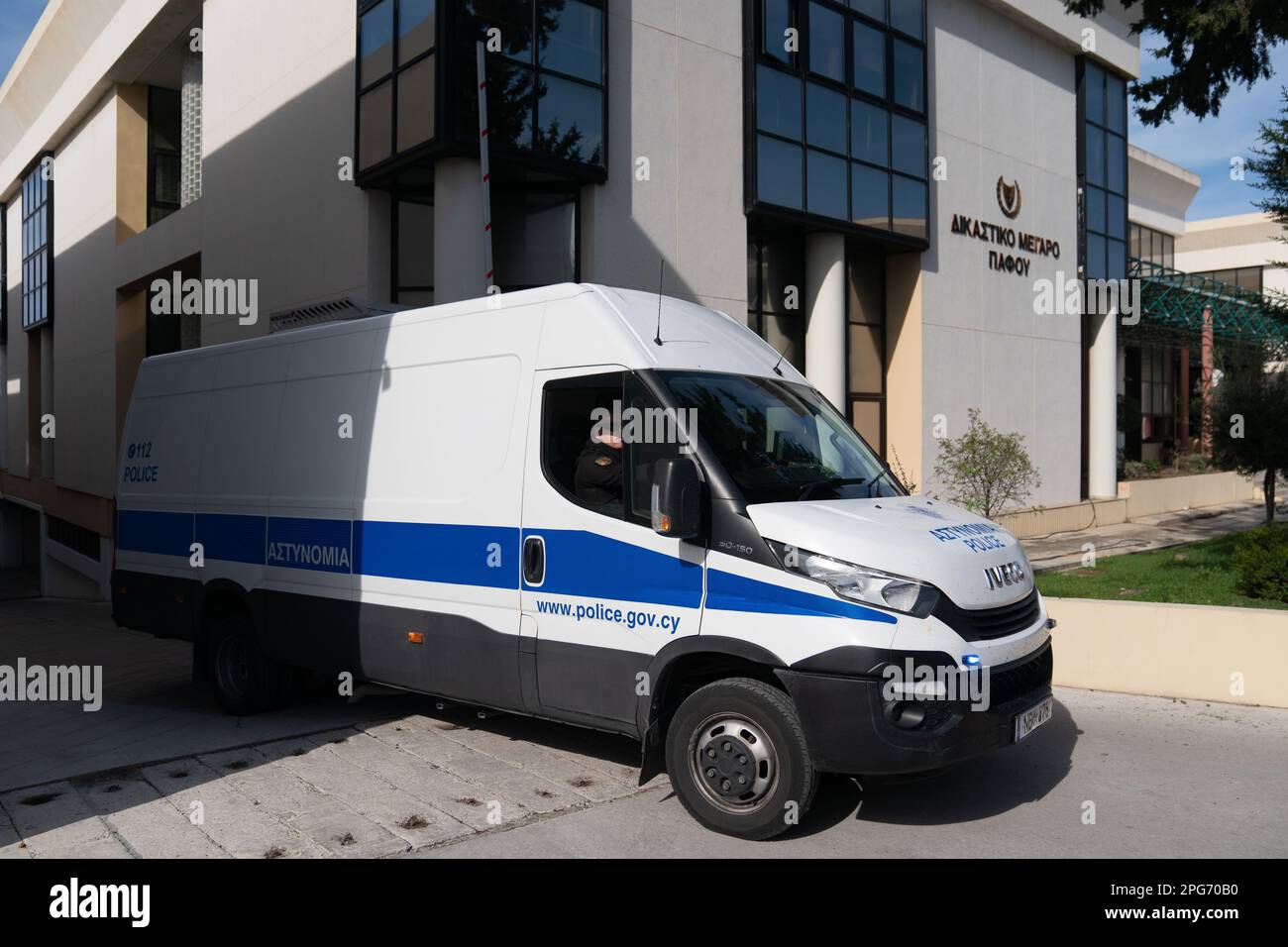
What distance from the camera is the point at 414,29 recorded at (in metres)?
14.2

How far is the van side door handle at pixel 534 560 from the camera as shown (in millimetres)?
6008

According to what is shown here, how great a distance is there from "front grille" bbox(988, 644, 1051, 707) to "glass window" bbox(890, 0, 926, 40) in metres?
18.0

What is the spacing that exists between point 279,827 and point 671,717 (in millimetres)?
2098

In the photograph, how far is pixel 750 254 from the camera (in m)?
19.1

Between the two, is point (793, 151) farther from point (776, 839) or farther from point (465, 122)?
point (776, 839)

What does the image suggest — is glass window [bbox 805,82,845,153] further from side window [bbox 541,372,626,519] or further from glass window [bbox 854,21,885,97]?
side window [bbox 541,372,626,519]

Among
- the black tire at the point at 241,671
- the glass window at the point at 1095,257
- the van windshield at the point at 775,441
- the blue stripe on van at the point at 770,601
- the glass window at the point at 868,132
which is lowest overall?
the black tire at the point at 241,671

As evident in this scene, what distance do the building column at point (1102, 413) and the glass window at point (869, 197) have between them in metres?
10.9

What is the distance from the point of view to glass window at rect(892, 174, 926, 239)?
20.7 metres

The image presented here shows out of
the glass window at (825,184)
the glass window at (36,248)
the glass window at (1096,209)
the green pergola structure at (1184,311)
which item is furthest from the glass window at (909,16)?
the glass window at (36,248)

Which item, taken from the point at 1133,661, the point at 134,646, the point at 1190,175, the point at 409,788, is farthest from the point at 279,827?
the point at 1190,175

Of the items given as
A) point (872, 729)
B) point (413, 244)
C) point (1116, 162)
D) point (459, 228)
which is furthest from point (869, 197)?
point (872, 729)

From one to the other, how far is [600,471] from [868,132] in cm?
1602

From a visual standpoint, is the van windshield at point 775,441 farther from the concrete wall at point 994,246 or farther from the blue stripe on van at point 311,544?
the concrete wall at point 994,246
